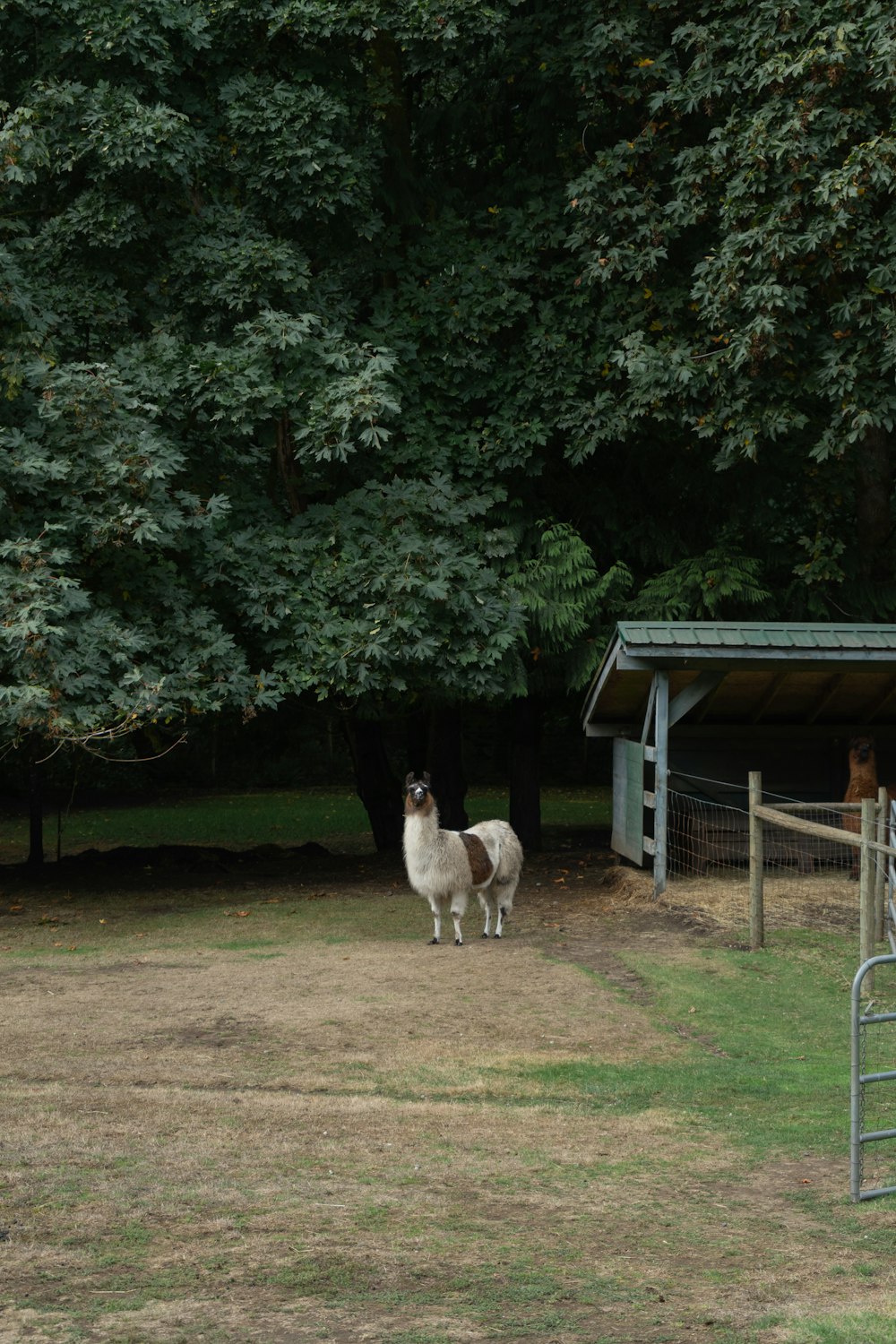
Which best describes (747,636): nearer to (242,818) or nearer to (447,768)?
(447,768)

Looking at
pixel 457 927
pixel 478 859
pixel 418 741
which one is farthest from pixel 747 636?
pixel 418 741

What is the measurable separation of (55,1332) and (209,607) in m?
12.9

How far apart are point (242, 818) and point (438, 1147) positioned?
24.5 metres

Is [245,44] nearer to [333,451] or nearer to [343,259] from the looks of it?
[343,259]

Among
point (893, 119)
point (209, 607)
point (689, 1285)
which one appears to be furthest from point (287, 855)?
point (689, 1285)

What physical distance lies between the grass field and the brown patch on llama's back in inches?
27.4

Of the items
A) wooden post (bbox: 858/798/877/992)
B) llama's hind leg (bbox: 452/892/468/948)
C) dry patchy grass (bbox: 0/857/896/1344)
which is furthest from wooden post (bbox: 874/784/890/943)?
llama's hind leg (bbox: 452/892/468/948)

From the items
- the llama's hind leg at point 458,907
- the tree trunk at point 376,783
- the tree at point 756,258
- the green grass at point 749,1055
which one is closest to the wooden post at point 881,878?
the green grass at point 749,1055

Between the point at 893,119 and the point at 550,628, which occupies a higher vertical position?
the point at 893,119

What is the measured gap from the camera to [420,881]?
1349cm

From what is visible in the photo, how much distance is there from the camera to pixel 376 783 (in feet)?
74.3

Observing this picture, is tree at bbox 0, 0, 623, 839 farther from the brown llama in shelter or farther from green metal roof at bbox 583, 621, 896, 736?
the brown llama in shelter

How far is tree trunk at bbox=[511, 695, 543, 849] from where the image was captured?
22.5 metres

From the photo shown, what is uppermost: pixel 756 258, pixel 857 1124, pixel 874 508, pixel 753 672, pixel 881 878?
pixel 756 258
